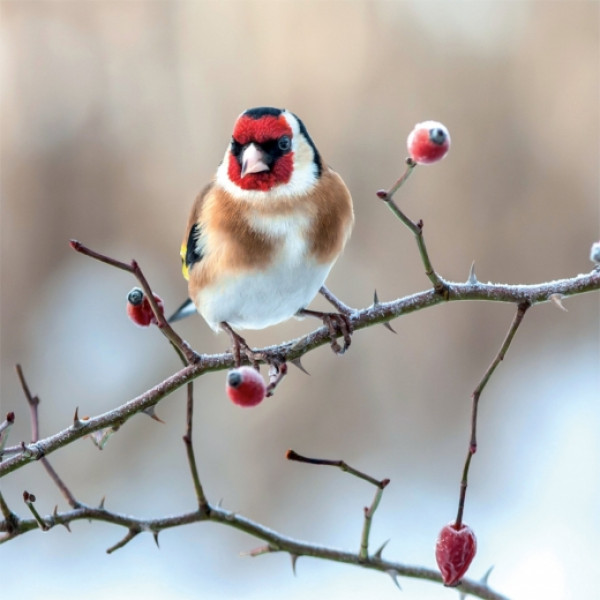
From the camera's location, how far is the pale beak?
102 cm

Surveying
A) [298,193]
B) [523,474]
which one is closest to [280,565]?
[523,474]

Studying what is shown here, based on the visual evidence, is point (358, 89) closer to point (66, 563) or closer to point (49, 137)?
point (49, 137)

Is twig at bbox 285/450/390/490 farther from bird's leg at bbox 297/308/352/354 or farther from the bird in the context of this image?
the bird

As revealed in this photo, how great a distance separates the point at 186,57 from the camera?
265cm

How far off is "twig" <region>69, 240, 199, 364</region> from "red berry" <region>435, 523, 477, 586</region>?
1.11ft

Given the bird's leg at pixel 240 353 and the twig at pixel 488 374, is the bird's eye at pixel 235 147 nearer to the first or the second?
the bird's leg at pixel 240 353

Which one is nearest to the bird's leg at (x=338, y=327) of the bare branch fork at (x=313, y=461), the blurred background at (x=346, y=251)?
the bare branch fork at (x=313, y=461)

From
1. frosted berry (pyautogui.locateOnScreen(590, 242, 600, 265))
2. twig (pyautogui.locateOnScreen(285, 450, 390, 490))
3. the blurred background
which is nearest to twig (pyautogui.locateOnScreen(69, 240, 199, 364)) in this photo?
twig (pyautogui.locateOnScreen(285, 450, 390, 490))

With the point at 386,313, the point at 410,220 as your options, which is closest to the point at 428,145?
the point at 410,220

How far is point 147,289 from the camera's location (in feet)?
2.55

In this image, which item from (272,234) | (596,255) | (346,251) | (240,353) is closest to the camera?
(596,255)

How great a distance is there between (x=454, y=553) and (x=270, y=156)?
536mm

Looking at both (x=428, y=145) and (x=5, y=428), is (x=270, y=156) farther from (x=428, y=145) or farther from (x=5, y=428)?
(x=5, y=428)

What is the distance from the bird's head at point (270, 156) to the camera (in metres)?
1.03
